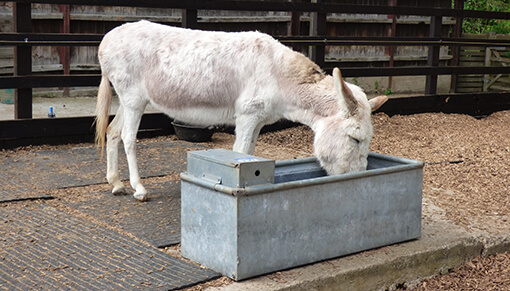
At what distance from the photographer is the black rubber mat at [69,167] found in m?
5.50

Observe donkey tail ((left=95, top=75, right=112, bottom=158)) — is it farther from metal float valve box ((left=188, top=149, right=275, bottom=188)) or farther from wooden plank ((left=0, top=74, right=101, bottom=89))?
metal float valve box ((left=188, top=149, right=275, bottom=188))

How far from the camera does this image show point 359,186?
394cm

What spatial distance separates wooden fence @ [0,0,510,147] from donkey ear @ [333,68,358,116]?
12.3ft

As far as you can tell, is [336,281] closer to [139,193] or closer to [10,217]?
[139,193]

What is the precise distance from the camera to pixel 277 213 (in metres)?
3.59

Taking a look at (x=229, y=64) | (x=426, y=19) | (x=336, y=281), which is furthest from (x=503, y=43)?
(x=336, y=281)

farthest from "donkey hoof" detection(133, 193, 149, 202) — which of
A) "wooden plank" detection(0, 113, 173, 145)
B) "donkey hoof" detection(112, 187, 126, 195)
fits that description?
"wooden plank" detection(0, 113, 173, 145)

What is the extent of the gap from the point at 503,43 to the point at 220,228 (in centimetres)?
869

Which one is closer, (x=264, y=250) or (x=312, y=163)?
(x=264, y=250)

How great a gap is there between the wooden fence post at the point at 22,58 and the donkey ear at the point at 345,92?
13.4ft

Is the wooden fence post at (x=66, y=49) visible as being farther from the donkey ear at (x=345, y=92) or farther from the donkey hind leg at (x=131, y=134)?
the donkey ear at (x=345, y=92)

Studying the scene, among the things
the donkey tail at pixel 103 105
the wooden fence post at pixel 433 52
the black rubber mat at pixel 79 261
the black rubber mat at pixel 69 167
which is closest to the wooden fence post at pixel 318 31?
the wooden fence post at pixel 433 52

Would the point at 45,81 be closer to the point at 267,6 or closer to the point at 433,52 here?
the point at 267,6

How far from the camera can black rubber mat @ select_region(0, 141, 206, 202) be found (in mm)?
5500
